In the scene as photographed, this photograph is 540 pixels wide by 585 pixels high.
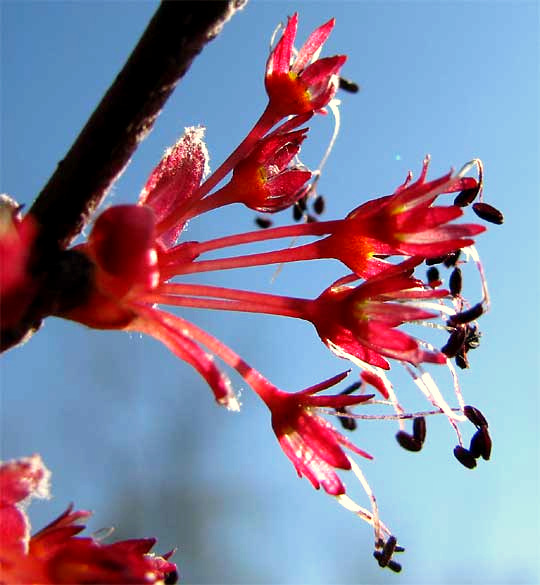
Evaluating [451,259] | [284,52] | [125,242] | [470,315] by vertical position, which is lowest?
[125,242]

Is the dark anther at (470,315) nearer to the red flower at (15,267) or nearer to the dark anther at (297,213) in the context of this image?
the dark anther at (297,213)

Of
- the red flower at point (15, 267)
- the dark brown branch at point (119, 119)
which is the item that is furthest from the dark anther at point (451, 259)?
the red flower at point (15, 267)

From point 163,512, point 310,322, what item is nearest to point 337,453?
point 310,322

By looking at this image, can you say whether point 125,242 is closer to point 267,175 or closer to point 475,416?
point 267,175

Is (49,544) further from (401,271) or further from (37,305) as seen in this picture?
(401,271)

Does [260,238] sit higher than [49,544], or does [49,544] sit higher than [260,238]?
[260,238]

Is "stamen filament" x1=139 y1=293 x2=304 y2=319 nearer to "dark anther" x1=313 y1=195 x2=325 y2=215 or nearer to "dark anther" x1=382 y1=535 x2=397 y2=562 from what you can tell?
"dark anther" x1=313 y1=195 x2=325 y2=215

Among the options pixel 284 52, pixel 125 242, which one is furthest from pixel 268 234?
pixel 284 52

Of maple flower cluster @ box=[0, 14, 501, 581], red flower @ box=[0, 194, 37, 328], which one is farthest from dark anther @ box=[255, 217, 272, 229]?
red flower @ box=[0, 194, 37, 328]
